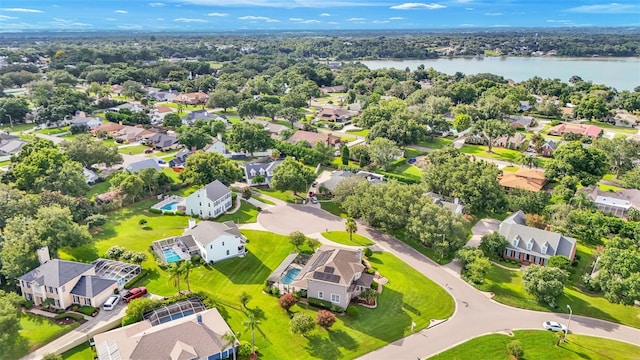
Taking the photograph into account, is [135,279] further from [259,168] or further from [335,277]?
[259,168]

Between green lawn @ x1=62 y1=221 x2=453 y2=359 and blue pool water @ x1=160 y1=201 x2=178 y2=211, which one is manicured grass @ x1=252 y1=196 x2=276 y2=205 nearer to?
green lawn @ x1=62 y1=221 x2=453 y2=359

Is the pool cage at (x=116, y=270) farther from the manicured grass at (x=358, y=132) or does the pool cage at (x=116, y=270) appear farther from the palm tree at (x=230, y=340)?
the manicured grass at (x=358, y=132)

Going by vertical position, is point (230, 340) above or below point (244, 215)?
above

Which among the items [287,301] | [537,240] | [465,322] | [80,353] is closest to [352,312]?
[287,301]

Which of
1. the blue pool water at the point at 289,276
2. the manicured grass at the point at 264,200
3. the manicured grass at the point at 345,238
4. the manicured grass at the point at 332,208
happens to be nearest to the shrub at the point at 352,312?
the blue pool water at the point at 289,276

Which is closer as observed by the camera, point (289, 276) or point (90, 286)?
point (90, 286)
